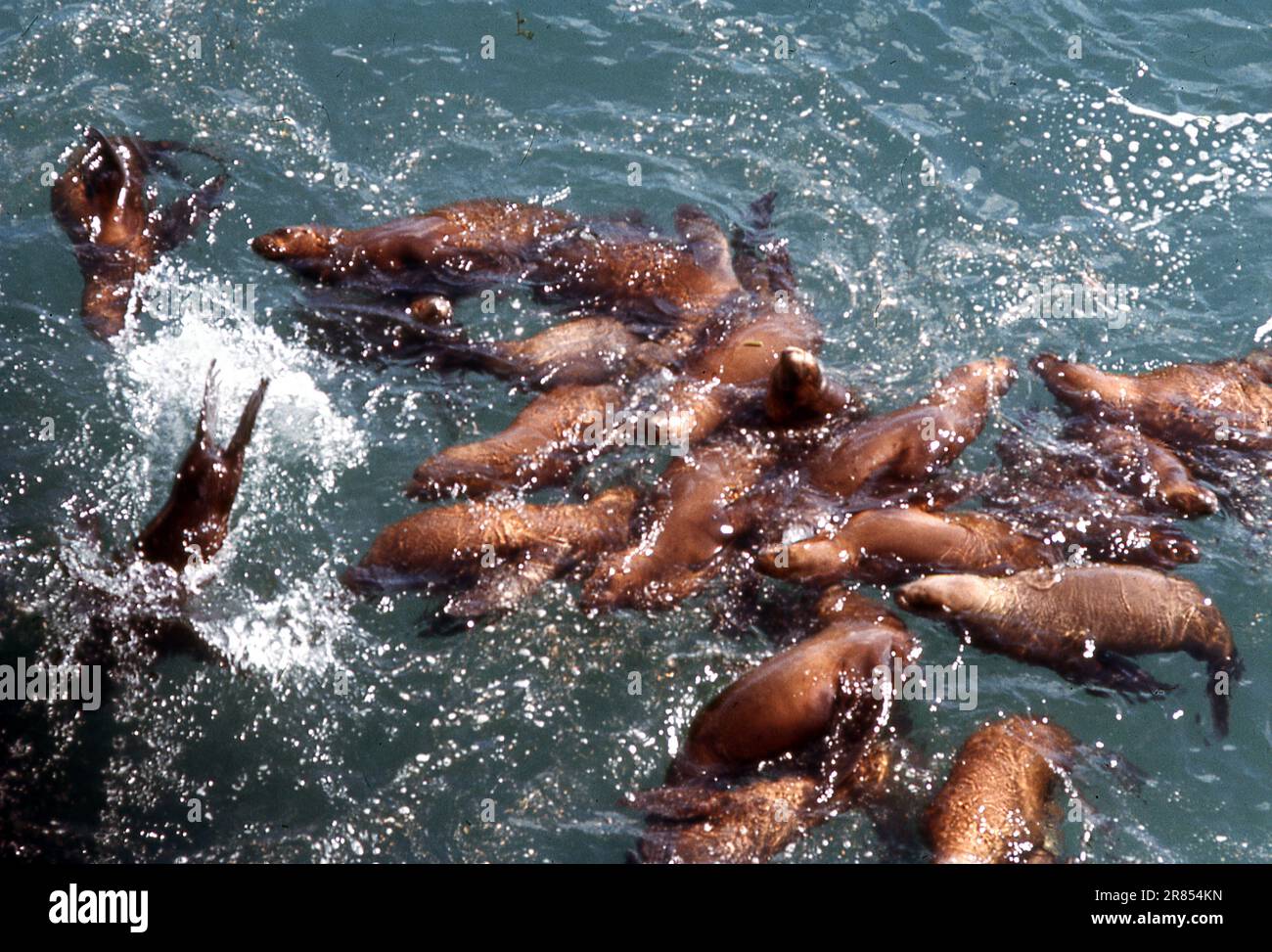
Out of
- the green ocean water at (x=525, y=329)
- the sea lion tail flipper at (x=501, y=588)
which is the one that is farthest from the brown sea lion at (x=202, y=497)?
the sea lion tail flipper at (x=501, y=588)

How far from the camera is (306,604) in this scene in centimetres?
719

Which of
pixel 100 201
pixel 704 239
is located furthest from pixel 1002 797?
pixel 100 201

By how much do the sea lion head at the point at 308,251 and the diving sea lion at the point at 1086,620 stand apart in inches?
188

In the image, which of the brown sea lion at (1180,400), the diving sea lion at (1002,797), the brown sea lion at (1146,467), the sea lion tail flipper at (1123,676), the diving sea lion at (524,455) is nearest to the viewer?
the diving sea lion at (1002,797)

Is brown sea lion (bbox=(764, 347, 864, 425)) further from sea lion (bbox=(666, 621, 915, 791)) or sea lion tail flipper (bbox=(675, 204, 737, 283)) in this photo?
sea lion (bbox=(666, 621, 915, 791))

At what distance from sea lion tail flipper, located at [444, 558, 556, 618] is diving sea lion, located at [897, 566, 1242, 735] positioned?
6.89 feet

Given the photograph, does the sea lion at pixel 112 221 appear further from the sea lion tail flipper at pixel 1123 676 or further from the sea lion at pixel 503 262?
the sea lion tail flipper at pixel 1123 676

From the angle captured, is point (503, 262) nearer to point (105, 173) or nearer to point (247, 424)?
point (247, 424)

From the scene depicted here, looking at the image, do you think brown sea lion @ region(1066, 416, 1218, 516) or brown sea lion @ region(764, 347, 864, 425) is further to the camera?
brown sea lion @ region(1066, 416, 1218, 516)

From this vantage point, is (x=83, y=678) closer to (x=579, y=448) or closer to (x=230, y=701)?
(x=230, y=701)

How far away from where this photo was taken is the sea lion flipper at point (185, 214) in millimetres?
9305

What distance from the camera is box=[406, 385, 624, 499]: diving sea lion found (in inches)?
298

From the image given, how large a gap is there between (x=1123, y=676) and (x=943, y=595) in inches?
51.0

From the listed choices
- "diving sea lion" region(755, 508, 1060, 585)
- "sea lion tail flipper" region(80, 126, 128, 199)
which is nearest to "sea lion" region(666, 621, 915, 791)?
"diving sea lion" region(755, 508, 1060, 585)
